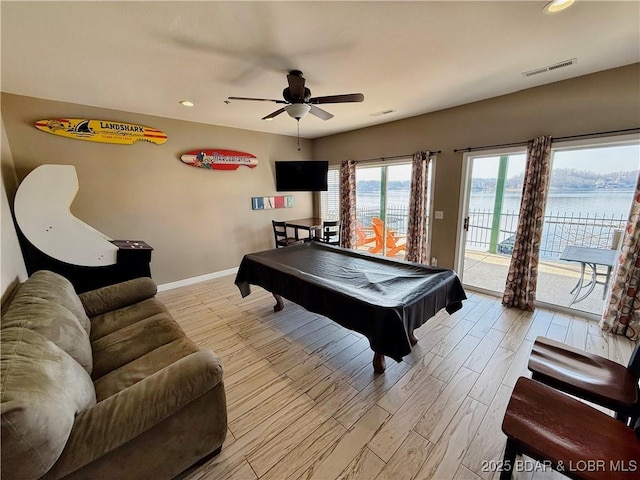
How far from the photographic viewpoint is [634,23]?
6.01 feet

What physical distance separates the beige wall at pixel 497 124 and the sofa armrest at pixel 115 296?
4028mm

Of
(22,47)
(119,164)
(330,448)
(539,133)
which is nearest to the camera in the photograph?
(330,448)

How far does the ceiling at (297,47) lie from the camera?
1.65 metres

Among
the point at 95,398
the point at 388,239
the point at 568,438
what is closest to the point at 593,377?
the point at 568,438

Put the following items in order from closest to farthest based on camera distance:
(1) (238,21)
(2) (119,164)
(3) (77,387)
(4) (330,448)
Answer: (3) (77,387) < (4) (330,448) < (1) (238,21) < (2) (119,164)

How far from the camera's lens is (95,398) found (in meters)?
1.33

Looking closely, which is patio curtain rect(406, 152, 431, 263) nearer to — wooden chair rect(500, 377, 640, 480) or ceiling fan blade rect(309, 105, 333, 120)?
ceiling fan blade rect(309, 105, 333, 120)

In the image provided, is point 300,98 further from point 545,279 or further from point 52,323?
point 545,279

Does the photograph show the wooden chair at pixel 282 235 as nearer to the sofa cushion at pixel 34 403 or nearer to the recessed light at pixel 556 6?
the sofa cushion at pixel 34 403

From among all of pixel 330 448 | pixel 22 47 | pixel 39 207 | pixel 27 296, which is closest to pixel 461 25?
pixel 330 448

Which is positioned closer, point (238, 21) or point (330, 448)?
point (330, 448)

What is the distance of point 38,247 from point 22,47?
5.80 ft

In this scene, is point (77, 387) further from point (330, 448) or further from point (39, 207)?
point (39, 207)

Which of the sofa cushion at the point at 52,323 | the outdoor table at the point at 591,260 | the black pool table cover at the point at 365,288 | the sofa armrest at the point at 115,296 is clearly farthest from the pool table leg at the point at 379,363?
the outdoor table at the point at 591,260
